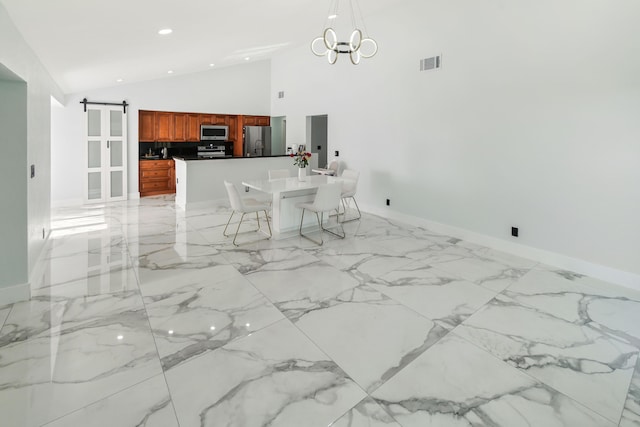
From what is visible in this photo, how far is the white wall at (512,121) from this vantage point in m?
3.41

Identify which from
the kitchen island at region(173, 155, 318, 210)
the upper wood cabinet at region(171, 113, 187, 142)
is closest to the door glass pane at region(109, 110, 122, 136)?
the upper wood cabinet at region(171, 113, 187, 142)

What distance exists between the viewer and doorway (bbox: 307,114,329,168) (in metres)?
8.14

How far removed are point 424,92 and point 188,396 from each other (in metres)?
4.95

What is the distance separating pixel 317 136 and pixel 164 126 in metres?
3.66

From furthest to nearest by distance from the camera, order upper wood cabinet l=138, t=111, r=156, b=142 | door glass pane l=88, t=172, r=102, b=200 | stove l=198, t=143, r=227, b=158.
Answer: stove l=198, t=143, r=227, b=158
upper wood cabinet l=138, t=111, r=156, b=142
door glass pane l=88, t=172, r=102, b=200

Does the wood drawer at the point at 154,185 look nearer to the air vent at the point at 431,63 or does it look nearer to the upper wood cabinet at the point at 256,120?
the upper wood cabinet at the point at 256,120

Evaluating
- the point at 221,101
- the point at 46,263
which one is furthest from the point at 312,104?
the point at 46,263

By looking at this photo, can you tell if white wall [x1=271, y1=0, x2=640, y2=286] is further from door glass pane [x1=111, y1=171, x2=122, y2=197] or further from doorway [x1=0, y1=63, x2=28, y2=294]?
door glass pane [x1=111, y1=171, x2=122, y2=197]

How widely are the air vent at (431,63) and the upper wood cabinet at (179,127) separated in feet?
18.6

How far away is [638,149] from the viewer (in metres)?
3.27

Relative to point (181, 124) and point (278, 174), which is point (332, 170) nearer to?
point (278, 174)

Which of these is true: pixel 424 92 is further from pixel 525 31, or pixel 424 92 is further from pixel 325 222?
pixel 325 222

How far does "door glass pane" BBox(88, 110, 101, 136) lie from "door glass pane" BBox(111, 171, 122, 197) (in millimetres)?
882

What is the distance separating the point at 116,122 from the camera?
732 cm
